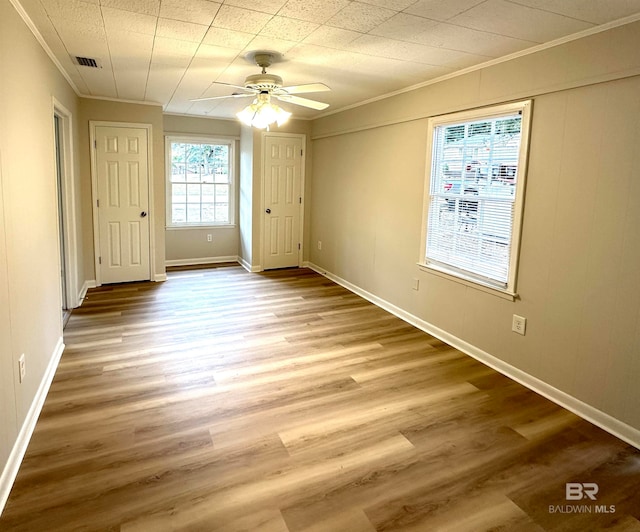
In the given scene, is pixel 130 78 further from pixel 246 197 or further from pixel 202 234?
pixel 202 234

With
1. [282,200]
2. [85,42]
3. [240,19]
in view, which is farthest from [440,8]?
[282,200]

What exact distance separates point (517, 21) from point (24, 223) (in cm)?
304

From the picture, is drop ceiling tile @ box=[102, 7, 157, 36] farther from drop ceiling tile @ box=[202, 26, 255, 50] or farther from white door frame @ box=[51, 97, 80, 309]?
white door frame @ box=[51, 97, 80, 309]

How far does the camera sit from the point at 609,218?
2.59 meters

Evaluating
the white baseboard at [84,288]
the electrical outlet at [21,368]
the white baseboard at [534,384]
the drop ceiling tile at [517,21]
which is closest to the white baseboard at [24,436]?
the electrical outlet at [21,368]

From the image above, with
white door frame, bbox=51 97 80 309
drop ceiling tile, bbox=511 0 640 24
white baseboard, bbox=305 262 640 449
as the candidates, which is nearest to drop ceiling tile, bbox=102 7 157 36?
white door frame, bbox=51 97 80 309

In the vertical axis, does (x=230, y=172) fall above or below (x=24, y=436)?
above

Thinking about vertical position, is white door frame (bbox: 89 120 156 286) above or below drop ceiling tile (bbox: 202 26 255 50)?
below

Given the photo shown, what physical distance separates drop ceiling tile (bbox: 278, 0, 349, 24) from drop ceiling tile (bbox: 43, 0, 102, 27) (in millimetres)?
1087

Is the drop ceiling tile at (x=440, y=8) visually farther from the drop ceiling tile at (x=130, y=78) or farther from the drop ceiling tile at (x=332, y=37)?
the drop ceiling tile at (x=130, y=78)

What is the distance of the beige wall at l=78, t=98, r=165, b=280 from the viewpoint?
5227mm

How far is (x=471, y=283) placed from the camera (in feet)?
12.1

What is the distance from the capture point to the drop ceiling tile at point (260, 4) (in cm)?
231

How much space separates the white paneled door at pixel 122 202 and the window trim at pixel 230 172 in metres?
1.09
